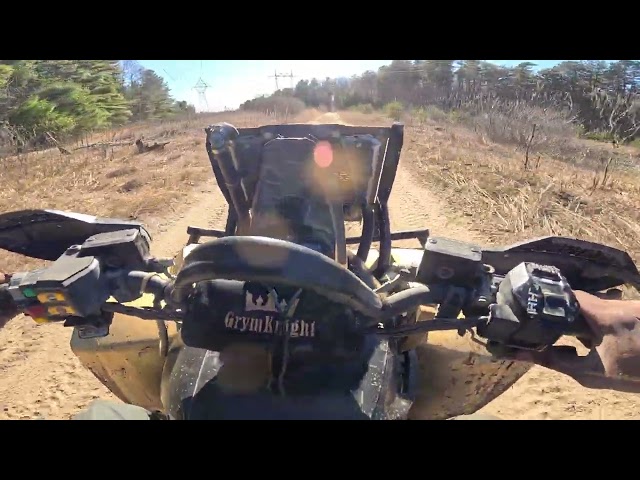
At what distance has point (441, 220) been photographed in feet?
33.2

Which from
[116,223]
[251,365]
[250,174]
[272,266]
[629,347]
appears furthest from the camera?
[250,174]

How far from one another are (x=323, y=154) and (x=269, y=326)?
122 cm

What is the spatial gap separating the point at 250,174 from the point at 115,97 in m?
25.3

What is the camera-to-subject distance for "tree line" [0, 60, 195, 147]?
1836 centimetres

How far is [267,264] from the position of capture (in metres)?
1.30

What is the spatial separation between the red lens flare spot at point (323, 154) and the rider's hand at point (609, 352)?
4.59 feet

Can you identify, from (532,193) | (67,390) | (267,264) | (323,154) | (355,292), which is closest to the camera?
(267,264)

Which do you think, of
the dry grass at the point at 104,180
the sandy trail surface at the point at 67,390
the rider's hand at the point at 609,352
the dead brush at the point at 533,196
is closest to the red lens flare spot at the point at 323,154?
the rider's hand at the point at 609,352

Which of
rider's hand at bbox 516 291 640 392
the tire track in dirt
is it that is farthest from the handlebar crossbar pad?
the tire track in dirt

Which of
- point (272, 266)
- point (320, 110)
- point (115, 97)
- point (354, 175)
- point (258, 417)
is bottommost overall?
point (320, 110)

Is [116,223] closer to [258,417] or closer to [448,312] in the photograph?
[258,417]

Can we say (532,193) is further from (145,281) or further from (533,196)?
(145,281)

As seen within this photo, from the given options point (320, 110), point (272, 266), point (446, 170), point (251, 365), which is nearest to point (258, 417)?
point (251, 365)


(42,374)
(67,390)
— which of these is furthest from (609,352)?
(42,374)
